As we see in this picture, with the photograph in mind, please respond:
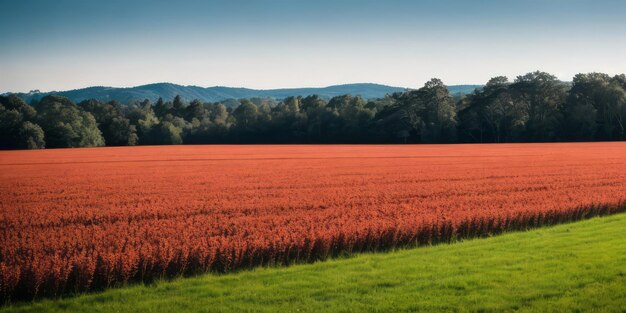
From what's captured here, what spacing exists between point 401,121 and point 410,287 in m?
104

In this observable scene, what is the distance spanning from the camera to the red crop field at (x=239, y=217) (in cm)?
1236

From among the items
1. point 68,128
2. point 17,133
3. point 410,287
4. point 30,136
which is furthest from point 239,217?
point 68,128

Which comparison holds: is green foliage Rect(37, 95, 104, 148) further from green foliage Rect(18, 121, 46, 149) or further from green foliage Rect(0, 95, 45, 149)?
green foliage Rect(18, 121, 46, 149)

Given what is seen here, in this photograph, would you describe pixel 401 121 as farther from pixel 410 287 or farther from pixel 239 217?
pixel 410 287

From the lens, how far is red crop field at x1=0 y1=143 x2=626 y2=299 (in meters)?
12.4

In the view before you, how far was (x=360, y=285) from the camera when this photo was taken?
10953 mm

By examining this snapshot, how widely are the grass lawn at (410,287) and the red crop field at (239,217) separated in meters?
0.71

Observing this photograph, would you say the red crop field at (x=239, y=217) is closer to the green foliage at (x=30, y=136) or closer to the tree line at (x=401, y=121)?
the green foliage at (x=30, y=136)

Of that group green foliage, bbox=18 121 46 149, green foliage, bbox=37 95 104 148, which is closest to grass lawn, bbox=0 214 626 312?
green foliage, bbox=18 121 46 149

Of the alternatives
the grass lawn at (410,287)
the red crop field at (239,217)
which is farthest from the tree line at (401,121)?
the grass lawn at (410,287)

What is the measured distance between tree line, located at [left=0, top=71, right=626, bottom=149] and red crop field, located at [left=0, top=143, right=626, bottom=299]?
232ft

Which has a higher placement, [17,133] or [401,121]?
[401,121]

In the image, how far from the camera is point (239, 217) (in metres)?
18.8

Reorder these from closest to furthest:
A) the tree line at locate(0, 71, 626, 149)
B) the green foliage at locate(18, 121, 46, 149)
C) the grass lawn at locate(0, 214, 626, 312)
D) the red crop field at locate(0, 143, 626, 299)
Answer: the grass lawn at locate(0, 214, 626, 312), the red crop field at locate(0, 143, 626, 299), the green foliage at locate(18, 121, 46, 149), the tree line at locate(0, 71, 626, 149)
